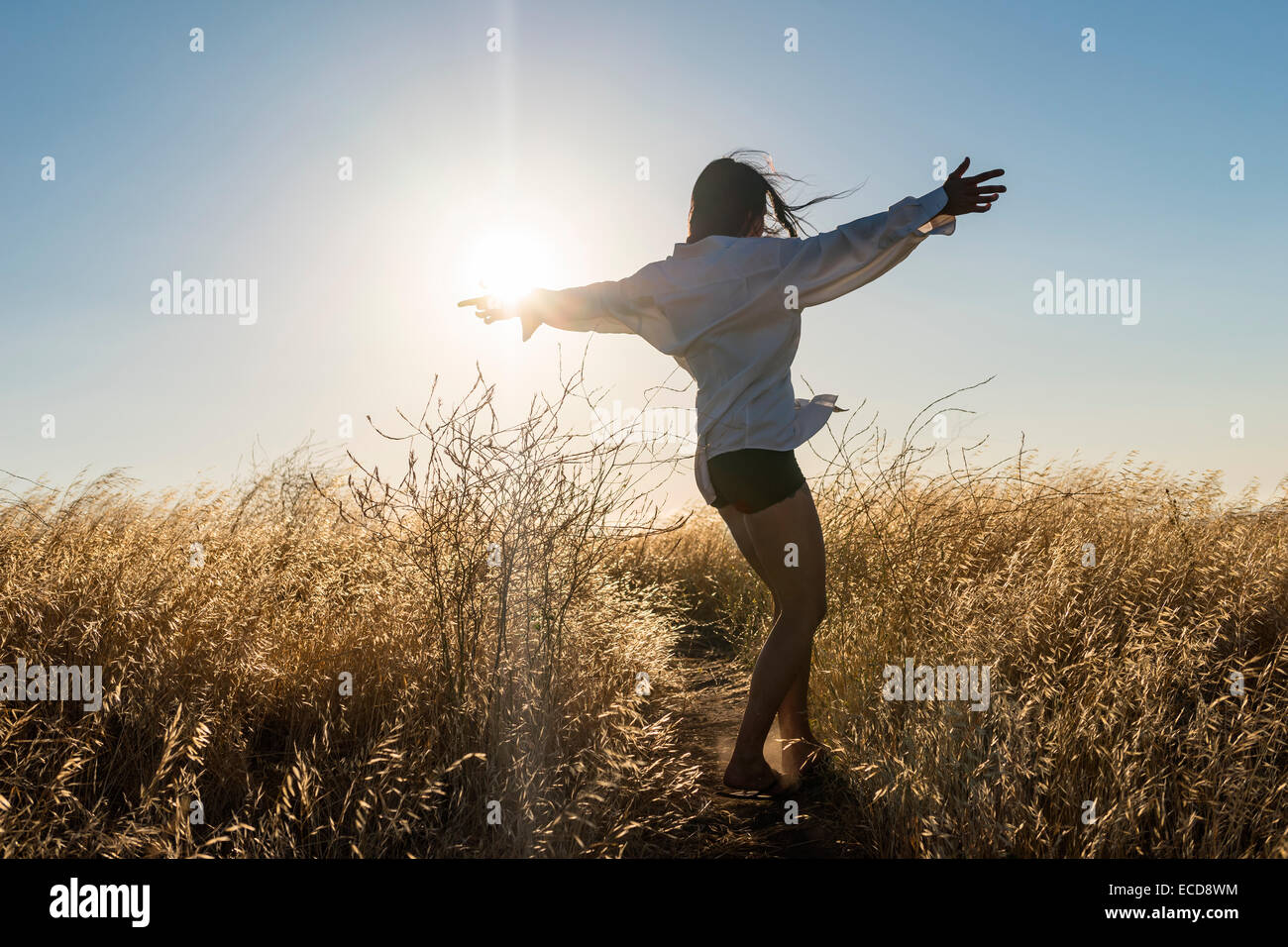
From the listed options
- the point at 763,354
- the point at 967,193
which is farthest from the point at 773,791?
the point at 967,193

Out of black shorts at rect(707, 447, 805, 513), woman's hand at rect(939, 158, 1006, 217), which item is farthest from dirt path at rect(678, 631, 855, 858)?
woman's hand at rect(939, 158, 1006, 217)

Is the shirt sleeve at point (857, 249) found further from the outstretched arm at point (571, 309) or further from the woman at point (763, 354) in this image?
the outstretched arm at point (571, 309)

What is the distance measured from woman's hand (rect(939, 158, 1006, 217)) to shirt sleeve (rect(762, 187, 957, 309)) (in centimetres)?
3

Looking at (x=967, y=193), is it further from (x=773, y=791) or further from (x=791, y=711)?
(x=773, y=791)

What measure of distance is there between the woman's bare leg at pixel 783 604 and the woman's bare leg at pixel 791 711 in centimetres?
5

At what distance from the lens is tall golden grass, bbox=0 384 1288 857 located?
1995 mm

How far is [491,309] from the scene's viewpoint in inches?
106

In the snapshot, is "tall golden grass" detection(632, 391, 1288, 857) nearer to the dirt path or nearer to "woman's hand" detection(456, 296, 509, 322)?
the dirt path

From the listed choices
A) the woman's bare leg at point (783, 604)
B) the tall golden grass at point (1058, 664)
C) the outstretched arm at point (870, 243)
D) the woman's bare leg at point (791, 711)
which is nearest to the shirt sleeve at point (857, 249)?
the outstretched arm at point (870, 243)

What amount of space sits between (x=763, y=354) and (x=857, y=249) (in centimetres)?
43

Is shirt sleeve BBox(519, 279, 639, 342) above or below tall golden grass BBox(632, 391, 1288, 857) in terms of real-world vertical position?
above

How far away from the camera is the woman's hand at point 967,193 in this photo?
2254 millimetres
